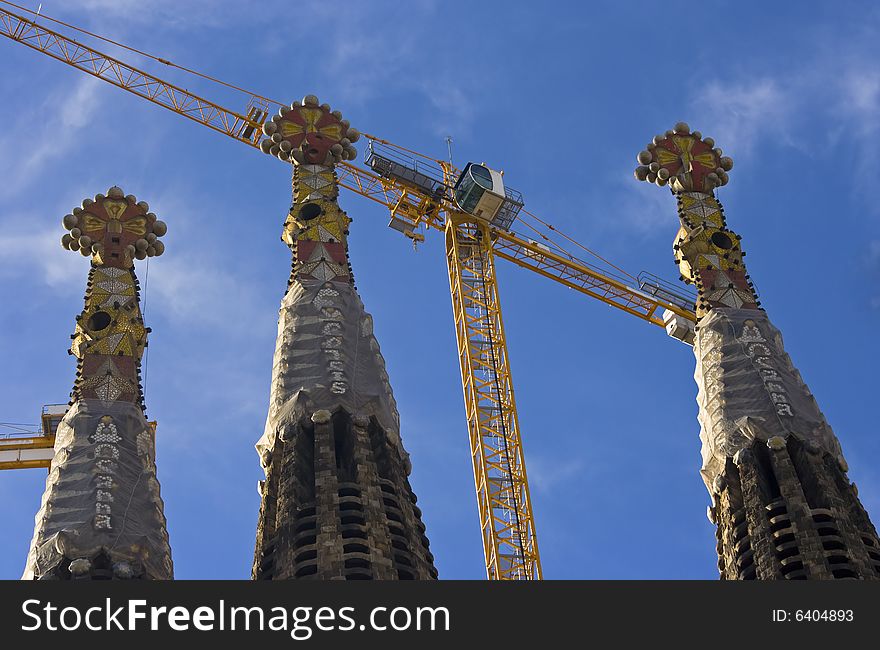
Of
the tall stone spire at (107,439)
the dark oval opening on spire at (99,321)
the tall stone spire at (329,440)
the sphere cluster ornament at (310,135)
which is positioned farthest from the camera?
the sphere cluster ornament at (310,135)

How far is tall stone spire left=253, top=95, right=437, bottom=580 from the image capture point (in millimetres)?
66125

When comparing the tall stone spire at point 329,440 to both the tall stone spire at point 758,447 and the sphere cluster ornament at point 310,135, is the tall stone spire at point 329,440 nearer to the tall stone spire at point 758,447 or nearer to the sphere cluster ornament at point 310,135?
the sphere cluster ornament at point 310,135

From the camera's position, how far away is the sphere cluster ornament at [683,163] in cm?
9162

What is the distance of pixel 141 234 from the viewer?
82.9 meters

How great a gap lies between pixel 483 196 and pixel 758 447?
28.1 metres

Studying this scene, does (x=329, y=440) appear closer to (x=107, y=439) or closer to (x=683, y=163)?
(x=107, y=439)

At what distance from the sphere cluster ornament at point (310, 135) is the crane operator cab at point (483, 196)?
41.9 ft

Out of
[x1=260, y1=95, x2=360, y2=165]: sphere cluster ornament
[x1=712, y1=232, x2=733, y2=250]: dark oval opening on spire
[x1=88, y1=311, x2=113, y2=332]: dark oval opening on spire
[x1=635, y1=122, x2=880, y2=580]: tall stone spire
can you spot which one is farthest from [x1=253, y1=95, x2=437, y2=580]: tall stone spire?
[x1=712, y1=232, x2=733, y2=250]: dark oval opening on spire

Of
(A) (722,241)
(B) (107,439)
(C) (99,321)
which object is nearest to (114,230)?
(C) (99,321)

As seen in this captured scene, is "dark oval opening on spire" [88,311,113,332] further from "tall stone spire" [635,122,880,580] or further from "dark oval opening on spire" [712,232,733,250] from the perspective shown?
"dark oval opening on spire" [712,232,733,250]

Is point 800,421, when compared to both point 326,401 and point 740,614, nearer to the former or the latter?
point 326,401

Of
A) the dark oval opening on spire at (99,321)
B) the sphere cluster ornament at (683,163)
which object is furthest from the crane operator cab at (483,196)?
the dark oval opening on spire at (99,321)

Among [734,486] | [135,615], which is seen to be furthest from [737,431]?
[135,615]

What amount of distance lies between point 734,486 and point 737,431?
2347 mm
